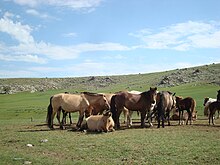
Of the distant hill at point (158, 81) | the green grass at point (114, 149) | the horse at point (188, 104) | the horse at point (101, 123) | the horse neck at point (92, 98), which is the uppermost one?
the distant hill at point (158, 81)

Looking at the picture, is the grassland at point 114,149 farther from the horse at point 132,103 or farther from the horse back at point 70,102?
the horse at point 132,103

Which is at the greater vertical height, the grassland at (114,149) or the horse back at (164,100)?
the horse back at (164,100)

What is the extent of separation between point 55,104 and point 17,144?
17.6 ft

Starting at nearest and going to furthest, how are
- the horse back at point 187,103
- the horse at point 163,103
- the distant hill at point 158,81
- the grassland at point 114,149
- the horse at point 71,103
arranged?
the grassland at point 114,149, the horse at point 71,103, the horse at point 163,103, the horse back at point 187,103, the distant hill at point 158,81

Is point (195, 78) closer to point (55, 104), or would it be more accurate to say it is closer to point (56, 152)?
point (55, 104)

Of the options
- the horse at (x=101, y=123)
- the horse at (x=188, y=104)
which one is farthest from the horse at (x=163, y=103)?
the horse at (x=101, y=123)

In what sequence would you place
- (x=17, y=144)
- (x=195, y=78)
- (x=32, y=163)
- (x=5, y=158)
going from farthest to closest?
(x=195, y=78) < (x=17, y=144) < (x=5, y=158) < (x=32, y=163)

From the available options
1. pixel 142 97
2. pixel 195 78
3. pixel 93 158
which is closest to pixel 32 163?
pixel 93 158

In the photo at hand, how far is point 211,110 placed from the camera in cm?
1942

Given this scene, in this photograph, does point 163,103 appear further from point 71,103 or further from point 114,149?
point 114,149

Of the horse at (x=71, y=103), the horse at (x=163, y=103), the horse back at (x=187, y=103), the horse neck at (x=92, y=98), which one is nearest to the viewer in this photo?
the horse at (x=71, y=103)

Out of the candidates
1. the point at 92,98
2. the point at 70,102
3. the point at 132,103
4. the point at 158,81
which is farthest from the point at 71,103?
the point at 158,81

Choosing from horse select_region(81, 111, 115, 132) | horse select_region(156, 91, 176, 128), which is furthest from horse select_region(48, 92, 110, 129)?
horse select_region(156, 91, 176, 128)

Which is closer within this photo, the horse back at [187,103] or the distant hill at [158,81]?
the horse back at [187,103]
